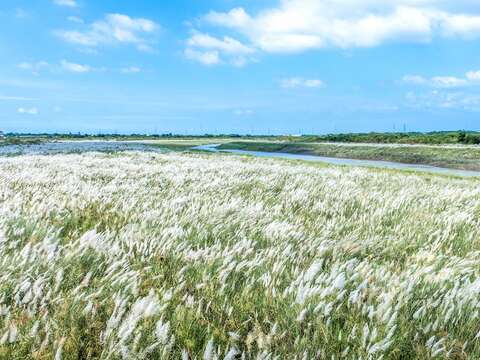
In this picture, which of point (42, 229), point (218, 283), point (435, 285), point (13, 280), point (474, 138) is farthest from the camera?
point (474, 138)

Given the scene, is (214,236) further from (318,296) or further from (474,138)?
(474,138)

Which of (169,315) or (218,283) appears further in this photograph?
(218,283)

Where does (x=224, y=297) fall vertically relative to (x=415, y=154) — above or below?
above

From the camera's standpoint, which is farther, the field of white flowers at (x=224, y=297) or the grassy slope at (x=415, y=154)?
the grassy slope at (x=415, y=154)

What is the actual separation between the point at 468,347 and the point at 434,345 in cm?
46

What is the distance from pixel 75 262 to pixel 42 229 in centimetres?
131

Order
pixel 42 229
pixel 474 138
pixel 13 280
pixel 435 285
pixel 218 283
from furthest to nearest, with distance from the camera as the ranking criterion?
pixel 474 138
pixel 42 229
pixel 435 285
pixel 218 283
pixel 13 280

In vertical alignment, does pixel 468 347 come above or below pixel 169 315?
below

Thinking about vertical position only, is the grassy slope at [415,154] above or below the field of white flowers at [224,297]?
below

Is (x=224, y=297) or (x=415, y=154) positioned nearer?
(x=224, y=297)

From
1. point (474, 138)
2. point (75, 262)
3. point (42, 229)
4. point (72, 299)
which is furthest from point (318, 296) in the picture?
point (474, 138)

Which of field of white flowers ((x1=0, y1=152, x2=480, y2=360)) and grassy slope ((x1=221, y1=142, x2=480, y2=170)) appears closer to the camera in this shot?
field of white flowers ((x1=0, y1=152, x2=480, y2=360))

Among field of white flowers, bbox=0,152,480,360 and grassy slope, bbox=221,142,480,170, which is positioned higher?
field of white flowers, bbox=0,152,480,360

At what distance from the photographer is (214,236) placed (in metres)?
5.05
